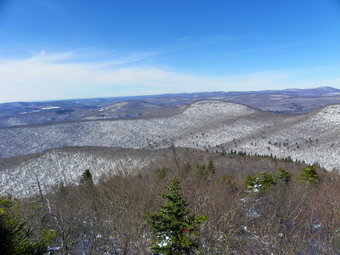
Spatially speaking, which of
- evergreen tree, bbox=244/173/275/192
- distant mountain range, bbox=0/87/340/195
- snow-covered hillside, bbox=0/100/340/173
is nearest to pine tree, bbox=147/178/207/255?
evergreen tree, bbox=244/173/275/192

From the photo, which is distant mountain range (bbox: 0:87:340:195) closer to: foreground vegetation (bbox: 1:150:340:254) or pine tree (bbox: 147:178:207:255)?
foreground vegetation (bbox: 1:150:340:254)

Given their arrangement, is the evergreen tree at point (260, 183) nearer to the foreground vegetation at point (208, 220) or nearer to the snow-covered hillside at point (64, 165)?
the foreground vegetation at point (208, 220)

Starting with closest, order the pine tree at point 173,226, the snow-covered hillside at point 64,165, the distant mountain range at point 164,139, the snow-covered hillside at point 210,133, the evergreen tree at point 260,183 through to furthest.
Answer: the pine tree at point 173,226 → the evergreen tree at point 260,183 → the snow-covered hillside at point 64,165 → the distant mountain range at point 164,139 → the snow-covered hillside at point 210,133

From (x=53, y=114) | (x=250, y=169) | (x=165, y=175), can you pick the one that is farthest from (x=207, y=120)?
(x=53, y=114)

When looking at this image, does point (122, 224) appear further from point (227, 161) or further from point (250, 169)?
point (227, 161)

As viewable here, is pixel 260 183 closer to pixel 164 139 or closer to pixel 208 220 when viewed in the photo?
pixel 208 220

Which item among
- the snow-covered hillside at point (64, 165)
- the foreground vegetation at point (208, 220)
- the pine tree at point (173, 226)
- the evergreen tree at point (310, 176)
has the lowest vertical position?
the snow-covered hillside at point (64, 165)

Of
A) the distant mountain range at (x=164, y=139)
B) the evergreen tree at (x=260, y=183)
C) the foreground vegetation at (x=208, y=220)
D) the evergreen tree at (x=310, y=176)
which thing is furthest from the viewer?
the distant mountain range at (x=164, y=139)

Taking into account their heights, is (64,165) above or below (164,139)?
above

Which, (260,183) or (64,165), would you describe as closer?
(260,183)

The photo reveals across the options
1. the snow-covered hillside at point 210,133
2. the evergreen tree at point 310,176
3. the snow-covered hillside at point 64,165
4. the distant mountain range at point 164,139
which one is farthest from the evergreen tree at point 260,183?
the snow-covered hillside at point 210,133

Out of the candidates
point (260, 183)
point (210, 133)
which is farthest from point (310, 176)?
point (210, 133)
